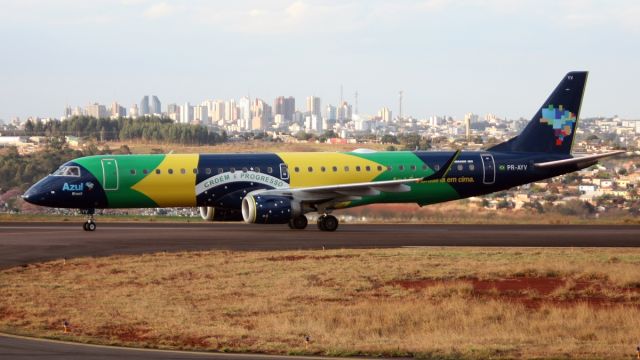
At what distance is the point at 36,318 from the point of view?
23.6 meters

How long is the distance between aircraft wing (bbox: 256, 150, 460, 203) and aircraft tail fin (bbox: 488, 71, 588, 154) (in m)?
5.94

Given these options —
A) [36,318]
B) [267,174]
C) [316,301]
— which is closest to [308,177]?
[267,174]

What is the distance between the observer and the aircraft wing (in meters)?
44.8

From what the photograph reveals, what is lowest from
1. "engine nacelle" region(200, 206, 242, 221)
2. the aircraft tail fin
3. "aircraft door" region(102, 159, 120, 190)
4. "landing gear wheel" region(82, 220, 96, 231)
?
"landing gear wheel" region(82, 220, 96, 231)

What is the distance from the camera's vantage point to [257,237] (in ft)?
140

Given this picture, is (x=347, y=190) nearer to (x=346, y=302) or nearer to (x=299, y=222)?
(x=299, y=222)

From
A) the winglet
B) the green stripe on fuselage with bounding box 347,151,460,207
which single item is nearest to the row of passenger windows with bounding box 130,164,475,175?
the green stripe on fuselage with bounding box 347,151,460,207

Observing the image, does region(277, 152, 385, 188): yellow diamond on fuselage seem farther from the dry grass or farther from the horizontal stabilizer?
the dry grass

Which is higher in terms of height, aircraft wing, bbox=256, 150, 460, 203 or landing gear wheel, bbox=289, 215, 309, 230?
aircraft wing, bbox=256, 150, 460, 203

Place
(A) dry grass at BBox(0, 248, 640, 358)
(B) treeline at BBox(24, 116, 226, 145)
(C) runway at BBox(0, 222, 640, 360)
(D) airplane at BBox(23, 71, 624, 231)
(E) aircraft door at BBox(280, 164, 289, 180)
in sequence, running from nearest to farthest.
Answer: (A) dry grass at BBox(0, 248, 640, 358) → (C) runway at BBox(0, 222, 640, 360) → (D) airplane at BBox(23, 71, 624, 231) → (E) aircraft door at BBox(280, 164, 289, 180) → (B) treeline at BBox(24, 116, 226, 145)

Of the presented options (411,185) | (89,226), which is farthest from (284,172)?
(89,226)

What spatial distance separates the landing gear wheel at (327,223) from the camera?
152 ft

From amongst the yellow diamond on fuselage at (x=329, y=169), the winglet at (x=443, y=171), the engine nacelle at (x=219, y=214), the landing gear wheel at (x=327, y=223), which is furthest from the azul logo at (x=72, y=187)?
the winglet at (x=443, y=171)

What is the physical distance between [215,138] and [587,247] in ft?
348
